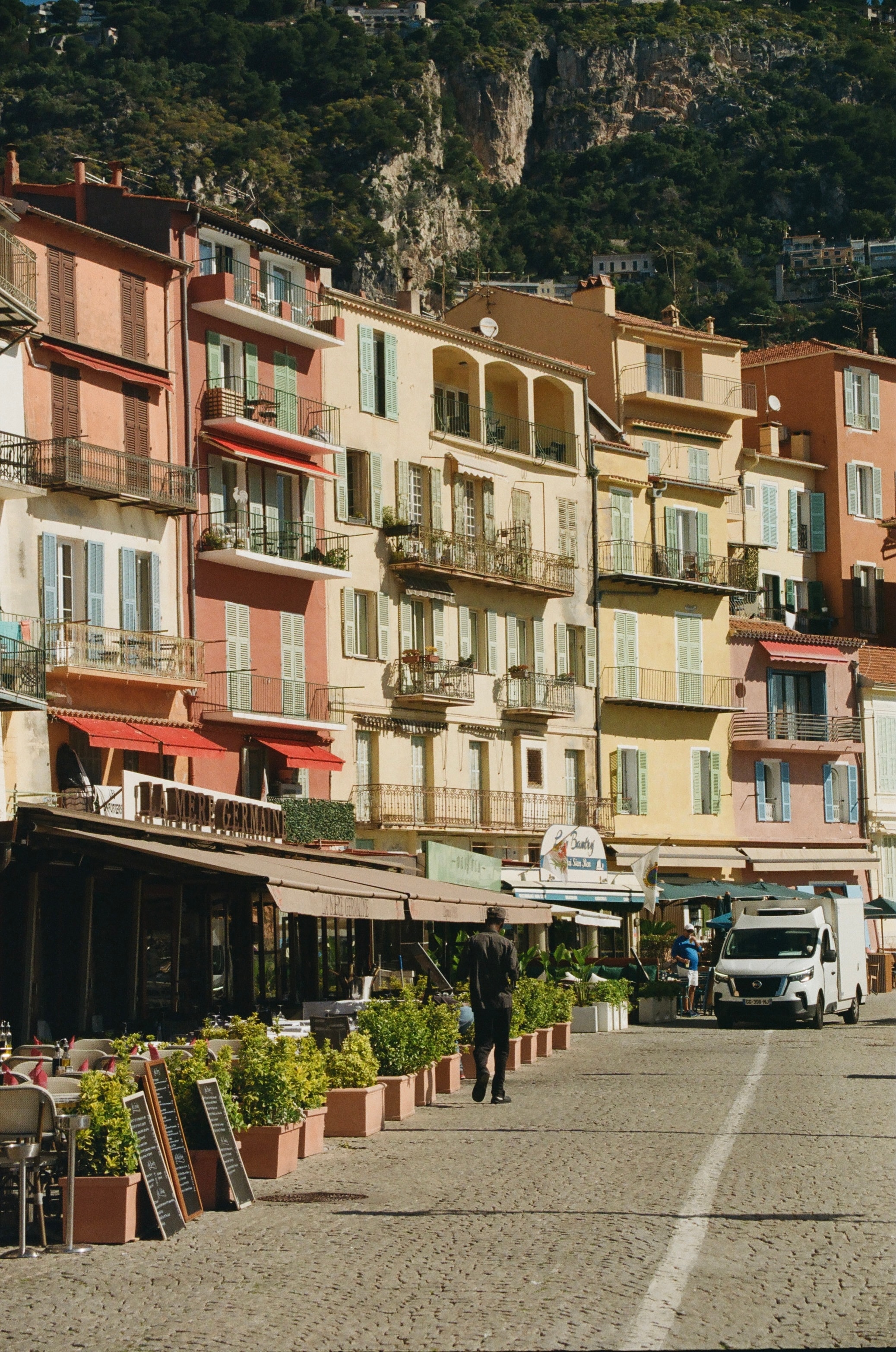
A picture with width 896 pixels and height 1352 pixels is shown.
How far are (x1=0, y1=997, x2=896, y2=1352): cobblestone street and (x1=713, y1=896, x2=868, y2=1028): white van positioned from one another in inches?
692

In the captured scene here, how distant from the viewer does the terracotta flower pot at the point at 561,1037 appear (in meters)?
30.4

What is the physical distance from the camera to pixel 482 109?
18362 centimetres

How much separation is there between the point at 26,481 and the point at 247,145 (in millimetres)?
119198

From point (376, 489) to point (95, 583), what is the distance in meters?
11.4

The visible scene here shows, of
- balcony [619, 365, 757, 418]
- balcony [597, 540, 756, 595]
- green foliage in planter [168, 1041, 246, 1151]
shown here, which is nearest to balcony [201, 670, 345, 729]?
balcony [597, 540, 756, 595]

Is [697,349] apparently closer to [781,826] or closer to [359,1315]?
[781,826]

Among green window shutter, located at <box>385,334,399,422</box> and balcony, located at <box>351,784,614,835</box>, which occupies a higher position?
green window shutter, located at <box>385,334,399,422</box>

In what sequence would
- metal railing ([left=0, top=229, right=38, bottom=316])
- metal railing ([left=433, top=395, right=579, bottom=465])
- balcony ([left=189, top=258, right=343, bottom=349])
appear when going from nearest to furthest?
metal railing ([left=0, top=229, right=38, bottom=316]) → balcony ([left=189, top=258, right=343, bottom=349]) → metal railing ([left=433, top=395, right=579, bottom=465])

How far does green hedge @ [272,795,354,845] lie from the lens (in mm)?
42000

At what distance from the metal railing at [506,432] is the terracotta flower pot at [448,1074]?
97.5 ft

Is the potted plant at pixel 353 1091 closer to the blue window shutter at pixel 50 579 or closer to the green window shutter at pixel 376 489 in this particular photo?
the blue window shutter at pixel 50 579

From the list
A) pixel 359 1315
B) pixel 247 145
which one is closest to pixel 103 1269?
pixel 359 1315

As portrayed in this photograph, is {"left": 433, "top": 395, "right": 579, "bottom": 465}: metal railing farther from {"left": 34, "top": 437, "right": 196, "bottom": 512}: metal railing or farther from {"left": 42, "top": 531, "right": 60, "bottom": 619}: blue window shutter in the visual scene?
{"left": 42, "top": 531, "right": 60, "bottom": 619}: blue window shutter

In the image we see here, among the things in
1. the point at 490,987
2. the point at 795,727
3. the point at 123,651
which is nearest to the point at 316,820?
the point at 123,651
